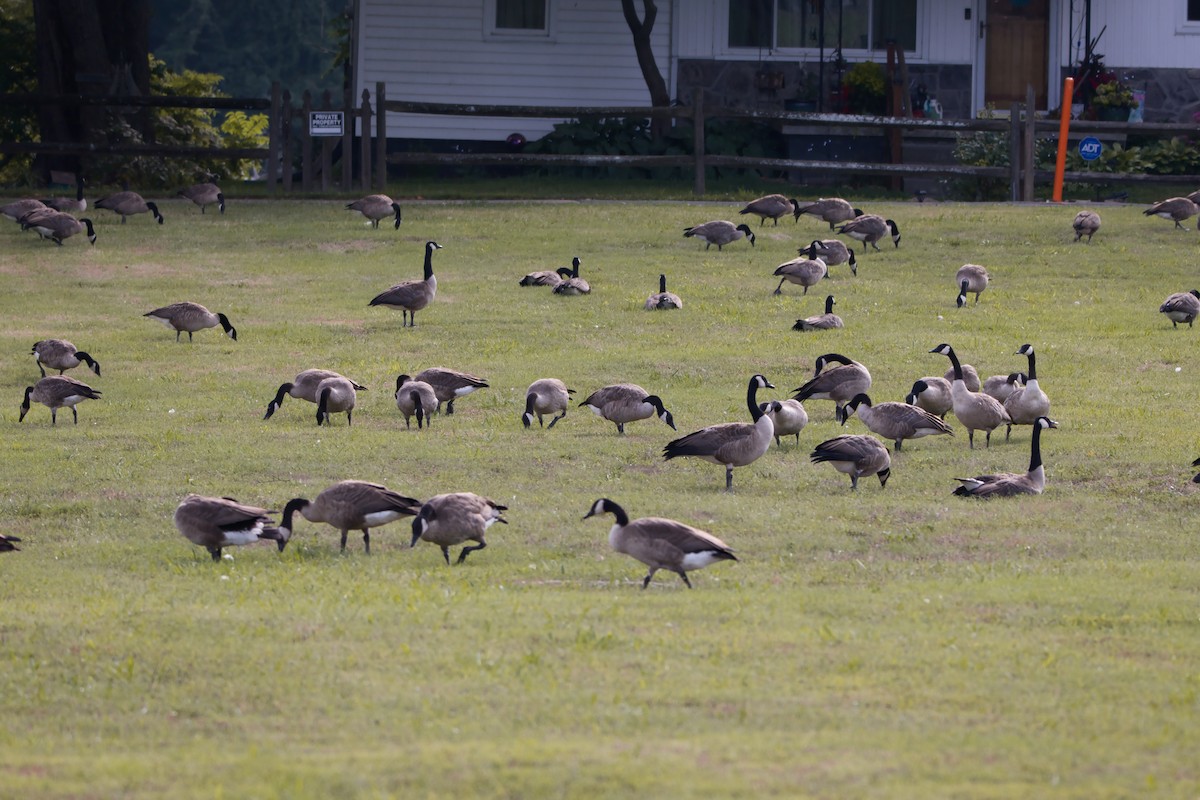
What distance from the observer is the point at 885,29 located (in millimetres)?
43812

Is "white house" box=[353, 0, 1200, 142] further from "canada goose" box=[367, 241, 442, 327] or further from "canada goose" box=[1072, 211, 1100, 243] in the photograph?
"canada goose" box=[367, 241, 442, 327]

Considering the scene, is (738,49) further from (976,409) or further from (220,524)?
(220,524)

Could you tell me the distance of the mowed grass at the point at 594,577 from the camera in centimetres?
816

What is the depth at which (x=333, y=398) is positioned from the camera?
19.0 metres

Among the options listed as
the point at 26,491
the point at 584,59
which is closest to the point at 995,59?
the point at 584,59

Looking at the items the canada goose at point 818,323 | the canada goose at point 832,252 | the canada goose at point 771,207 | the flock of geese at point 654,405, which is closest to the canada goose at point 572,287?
the flock of geese at point 654,405

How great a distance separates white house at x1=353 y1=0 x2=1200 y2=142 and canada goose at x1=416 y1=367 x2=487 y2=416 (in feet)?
79.6

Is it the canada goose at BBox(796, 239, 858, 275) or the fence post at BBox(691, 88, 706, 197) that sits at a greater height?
the fence post at BBox(691, 88, 706, 197)

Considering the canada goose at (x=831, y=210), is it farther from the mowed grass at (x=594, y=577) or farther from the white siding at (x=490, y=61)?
the white siding at (x=490, y=61)

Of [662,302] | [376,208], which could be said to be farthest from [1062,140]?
[376,208]

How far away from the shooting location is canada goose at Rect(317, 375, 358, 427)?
61.7 ft

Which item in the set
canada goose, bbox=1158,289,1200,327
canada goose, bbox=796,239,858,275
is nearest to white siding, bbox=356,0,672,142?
canada goose, bbox=796,239,858,275

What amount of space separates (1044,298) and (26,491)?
1797 cm

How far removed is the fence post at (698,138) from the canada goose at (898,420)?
68.4 feet
